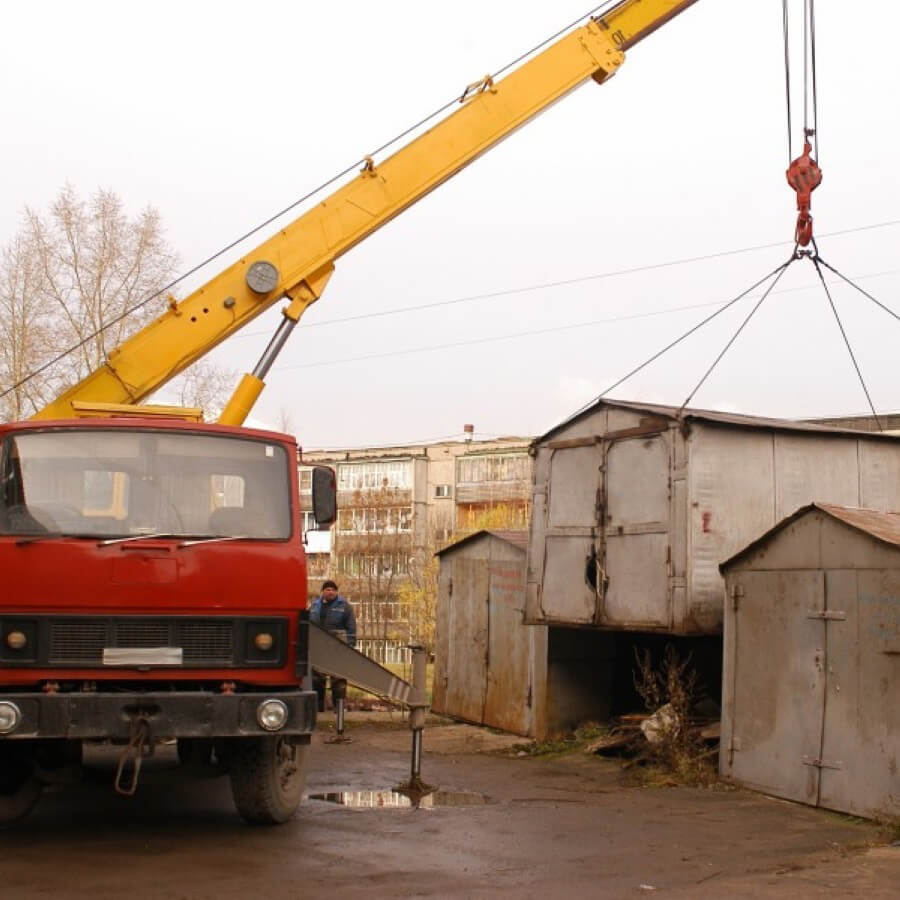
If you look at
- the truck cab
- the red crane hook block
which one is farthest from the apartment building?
the truck cab

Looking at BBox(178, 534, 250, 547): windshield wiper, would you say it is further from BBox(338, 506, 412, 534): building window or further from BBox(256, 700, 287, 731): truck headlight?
BBox(338, 506, 412, 534): building window

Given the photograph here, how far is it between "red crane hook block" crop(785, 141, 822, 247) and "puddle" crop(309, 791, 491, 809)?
610cm

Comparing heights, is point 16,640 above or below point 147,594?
below

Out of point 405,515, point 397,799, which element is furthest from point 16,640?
point 405,515

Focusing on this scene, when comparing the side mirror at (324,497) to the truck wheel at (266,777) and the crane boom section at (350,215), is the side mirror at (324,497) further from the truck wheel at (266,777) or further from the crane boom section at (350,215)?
the crane boom section at (350,215)

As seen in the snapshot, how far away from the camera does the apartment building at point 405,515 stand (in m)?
48.1

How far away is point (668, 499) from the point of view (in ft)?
42.0

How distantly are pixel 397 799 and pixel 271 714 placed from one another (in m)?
2.94

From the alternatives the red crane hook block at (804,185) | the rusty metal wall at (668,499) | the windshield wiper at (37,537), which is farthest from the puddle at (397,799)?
the red crane hook block at (804,185)

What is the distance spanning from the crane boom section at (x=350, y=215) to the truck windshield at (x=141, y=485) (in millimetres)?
2856

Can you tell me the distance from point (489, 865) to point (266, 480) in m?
2.95

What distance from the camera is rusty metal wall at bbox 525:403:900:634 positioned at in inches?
495

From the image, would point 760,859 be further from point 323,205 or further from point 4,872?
point 323,205

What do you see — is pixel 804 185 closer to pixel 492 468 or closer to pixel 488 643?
pixel 488 643
